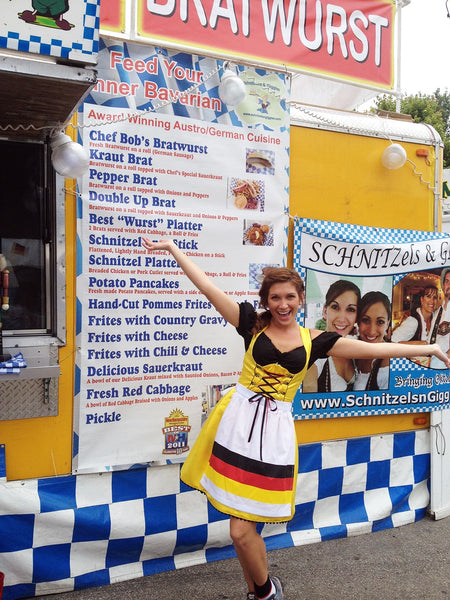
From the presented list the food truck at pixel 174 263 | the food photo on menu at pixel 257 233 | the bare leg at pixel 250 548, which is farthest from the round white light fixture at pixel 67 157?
the bare leg at pixel 250 548

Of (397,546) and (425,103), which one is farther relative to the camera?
(425,103)

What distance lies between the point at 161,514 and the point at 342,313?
6.19 ft

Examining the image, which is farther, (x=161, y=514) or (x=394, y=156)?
(x=394, y=156)

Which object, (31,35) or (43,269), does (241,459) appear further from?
(31,35)

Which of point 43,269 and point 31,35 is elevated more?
point 31,35

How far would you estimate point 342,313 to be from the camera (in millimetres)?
4109

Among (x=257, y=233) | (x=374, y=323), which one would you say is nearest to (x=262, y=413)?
(x=257, y=233)

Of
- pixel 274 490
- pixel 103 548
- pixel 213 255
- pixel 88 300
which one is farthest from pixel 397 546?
pixel 88 300

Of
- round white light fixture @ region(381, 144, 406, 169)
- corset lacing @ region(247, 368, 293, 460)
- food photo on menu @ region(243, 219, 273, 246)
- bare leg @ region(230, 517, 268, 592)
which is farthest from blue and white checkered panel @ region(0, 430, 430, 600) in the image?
round white light fixture @ region(381, 144, 406, 169)

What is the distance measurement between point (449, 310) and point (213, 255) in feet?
6.78

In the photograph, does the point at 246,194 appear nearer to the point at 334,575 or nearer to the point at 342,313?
the point at 342,313

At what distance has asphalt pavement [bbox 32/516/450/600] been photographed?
328 centimetres

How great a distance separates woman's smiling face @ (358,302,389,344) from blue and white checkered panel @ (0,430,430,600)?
2.54ft

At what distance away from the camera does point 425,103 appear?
2148 centimetres
